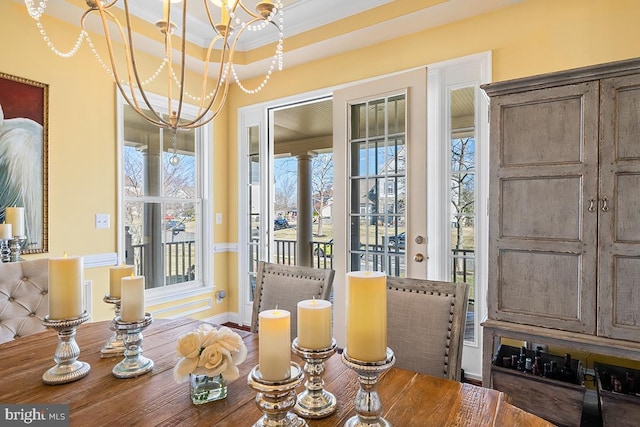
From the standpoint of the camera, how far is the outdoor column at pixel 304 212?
590 cm

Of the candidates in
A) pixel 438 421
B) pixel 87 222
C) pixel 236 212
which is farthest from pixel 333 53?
pixel 438 421

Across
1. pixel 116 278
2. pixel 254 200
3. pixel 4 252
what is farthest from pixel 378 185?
pixel 4 252

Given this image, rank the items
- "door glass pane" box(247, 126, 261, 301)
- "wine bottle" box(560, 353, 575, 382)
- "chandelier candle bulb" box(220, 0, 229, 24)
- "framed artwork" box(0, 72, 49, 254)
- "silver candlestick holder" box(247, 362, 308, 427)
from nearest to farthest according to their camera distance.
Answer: "silver candlestick holder" box(247, 362, 308, 427)
"chandelier candle bulb" box(220, 0, 229, 24)
"wine bottle" box(560, 353, 575, 382)
"framed artwork" box(0, 72, 49, 254)
"door glass pane" box(247, 126, 261, 301)

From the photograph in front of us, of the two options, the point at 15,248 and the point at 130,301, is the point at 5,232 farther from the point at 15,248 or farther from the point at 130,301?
the point at 130,301

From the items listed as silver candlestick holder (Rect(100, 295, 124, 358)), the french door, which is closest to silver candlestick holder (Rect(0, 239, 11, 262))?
silver candlestick holder (Rect(100, 295, 124, 358))

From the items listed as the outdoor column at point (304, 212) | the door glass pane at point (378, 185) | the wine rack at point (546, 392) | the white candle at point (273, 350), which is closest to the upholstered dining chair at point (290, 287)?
the white candle at point (273, 350)

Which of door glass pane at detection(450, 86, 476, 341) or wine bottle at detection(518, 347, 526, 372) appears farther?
door glass pane at detection(450, 86, 476, 341)

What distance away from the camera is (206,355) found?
0.93 meters

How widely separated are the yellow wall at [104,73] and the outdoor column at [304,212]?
270 centimetres

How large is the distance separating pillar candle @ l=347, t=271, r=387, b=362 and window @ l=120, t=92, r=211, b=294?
251cm

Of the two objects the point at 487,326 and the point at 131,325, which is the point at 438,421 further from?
the point at 487,326

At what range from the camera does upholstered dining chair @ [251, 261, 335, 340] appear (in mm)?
1640

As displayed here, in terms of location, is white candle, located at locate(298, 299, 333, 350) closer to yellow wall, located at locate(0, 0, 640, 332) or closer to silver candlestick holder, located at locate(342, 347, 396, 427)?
silver candlestick holder, located at locate(342, 347, 396, 427)

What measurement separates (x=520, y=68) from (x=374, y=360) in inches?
91.9
